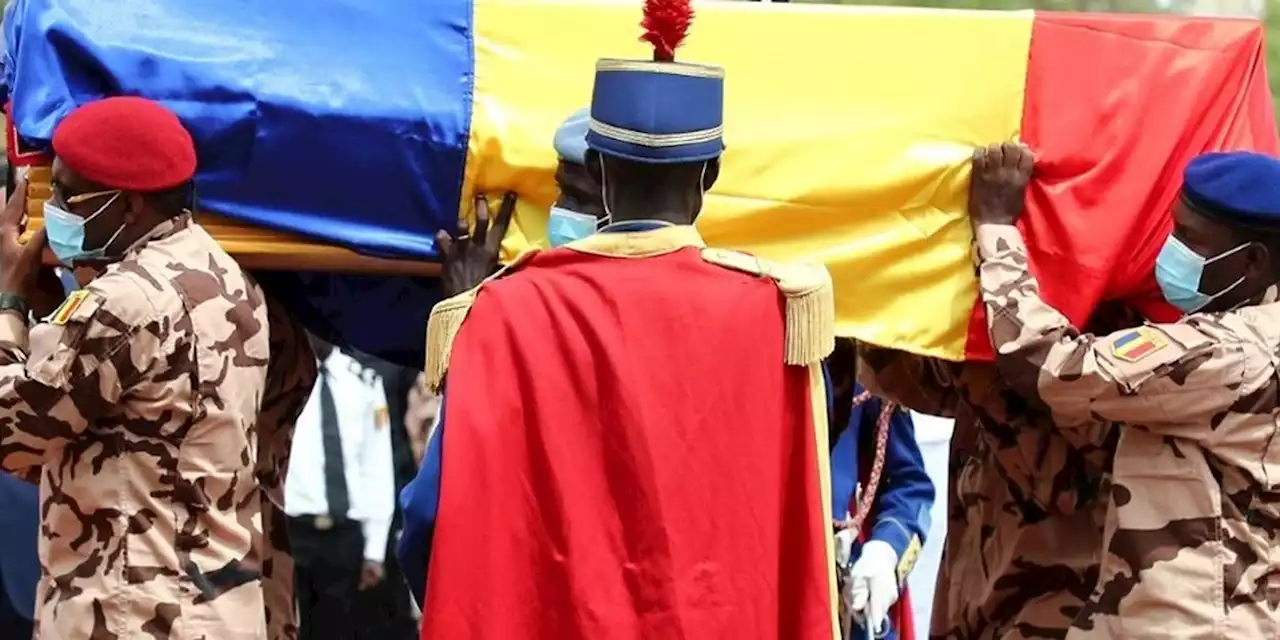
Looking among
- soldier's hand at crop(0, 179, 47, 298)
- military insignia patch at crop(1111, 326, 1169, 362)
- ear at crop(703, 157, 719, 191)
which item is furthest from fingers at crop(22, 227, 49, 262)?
military insignia patch at crop(1111, 326, 1169, 362)

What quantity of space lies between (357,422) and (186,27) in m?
1.80

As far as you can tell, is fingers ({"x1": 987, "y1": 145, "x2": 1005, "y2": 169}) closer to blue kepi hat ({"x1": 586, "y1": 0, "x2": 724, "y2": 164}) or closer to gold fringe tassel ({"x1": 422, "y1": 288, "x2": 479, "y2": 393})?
blue kepi hat ({"x1": 586, "y1": 0, "x2": 724, "y2": 164})

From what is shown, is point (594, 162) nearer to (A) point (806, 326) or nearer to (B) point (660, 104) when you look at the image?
(B) point (660, 104)

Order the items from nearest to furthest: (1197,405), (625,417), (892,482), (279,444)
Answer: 1. (625,417)
2. (1197,405)
3. (892,482)
4. (279,444)

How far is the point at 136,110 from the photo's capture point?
303cm

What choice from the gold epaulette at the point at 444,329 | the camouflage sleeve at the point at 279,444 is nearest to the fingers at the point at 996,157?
the gold epaulette at the point at 444,329

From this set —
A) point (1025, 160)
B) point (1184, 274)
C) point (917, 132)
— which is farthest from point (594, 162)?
point (1184, 274)

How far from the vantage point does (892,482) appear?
3553mm

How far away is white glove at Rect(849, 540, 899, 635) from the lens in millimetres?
3305

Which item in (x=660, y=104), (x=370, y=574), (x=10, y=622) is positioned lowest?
(x=370, y=574)

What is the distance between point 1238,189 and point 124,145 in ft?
6.64

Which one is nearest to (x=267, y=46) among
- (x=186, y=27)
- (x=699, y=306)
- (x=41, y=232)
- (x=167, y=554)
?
(x=186, y=27)

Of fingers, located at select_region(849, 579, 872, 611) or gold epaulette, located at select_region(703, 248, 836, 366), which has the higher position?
gold epaulette, located at select_region(703, 248, 836, 366)

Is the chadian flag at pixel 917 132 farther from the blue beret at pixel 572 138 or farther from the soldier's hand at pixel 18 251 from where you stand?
the soldier's hand at pixel 18 251
